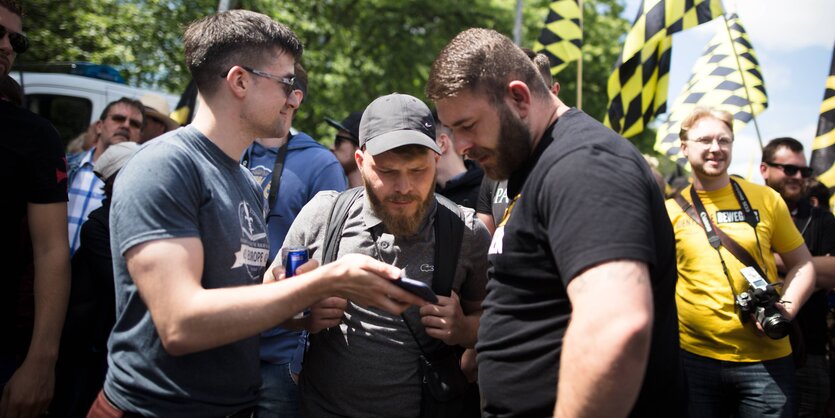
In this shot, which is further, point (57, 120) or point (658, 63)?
point (57, 120)

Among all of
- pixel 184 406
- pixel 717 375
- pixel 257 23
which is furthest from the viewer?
pixel 717 375

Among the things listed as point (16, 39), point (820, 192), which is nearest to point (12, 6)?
point (16, 39)

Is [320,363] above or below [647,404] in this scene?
below

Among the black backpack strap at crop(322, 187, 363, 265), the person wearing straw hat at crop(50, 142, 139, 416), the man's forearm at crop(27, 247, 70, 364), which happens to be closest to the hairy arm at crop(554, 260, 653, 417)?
the black backpack strap at crop(322, 187, 363, 265)

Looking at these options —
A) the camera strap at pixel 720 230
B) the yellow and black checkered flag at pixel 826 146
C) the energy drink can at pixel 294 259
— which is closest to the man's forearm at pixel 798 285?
the camera strap at pixel 720 230

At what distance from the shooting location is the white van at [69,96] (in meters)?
8.29

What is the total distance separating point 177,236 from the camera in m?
1.78

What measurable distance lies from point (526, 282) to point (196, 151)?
110 centimetres

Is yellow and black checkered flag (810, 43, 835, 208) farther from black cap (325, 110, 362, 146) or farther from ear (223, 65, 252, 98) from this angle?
ear (223, 65, 252, 98)

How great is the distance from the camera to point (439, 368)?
8.04 feet

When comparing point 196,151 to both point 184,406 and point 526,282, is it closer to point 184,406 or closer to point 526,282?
point 184,406

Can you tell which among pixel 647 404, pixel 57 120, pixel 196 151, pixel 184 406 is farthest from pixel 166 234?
pixel 57 120

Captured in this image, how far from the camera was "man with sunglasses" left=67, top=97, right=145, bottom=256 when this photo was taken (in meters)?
4.88

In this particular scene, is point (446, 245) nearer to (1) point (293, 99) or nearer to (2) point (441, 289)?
(2) point (441, 289)
